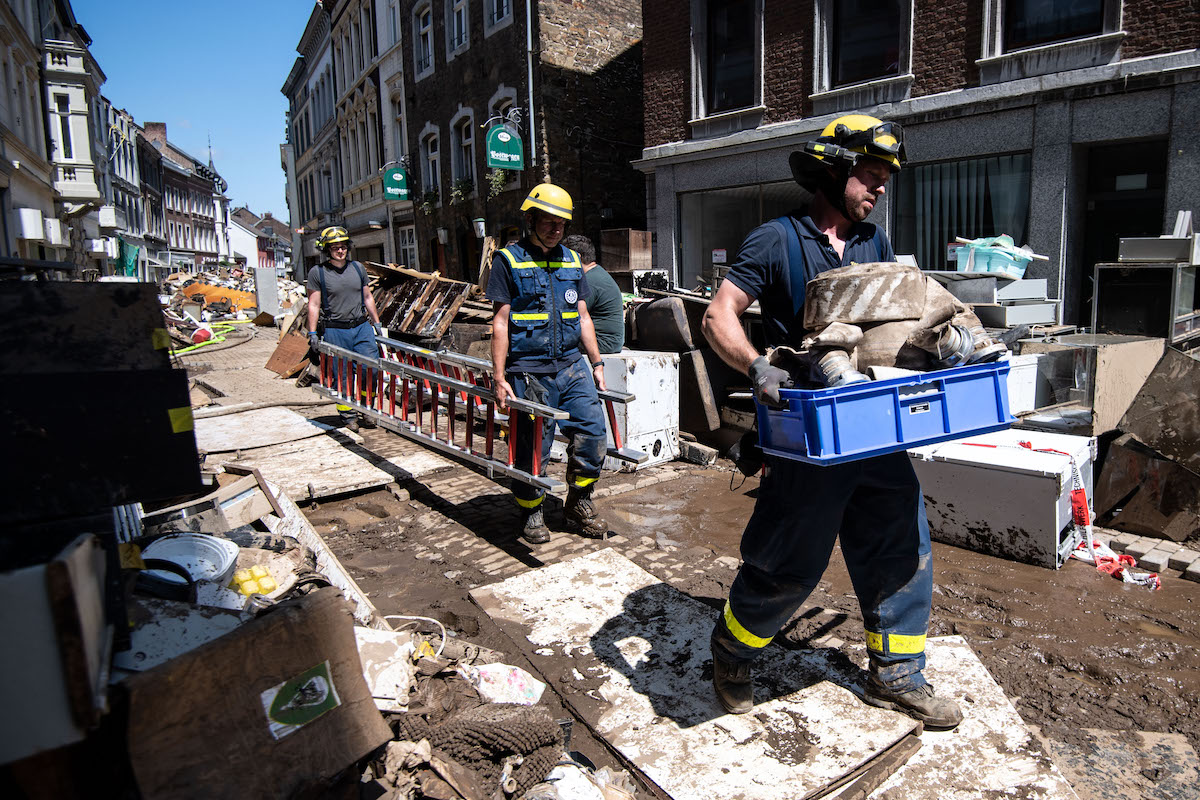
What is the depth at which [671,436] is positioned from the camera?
638 centimetres

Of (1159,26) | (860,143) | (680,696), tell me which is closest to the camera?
(860,143)

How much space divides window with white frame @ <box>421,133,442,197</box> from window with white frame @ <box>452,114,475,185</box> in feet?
3.93

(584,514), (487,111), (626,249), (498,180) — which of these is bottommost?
(584,514)

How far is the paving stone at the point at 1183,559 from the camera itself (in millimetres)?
3949

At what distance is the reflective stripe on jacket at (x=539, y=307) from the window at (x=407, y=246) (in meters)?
18.4

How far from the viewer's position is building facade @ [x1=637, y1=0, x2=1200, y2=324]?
7.90 meters

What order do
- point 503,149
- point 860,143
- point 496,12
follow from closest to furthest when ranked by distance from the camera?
point 860,143 < point 503,149 < point 496,12

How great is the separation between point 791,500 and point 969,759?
1.05 metres

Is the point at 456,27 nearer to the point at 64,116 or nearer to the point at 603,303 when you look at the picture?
the point at 64,116

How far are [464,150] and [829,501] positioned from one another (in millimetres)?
18364

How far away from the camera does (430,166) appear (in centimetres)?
2072

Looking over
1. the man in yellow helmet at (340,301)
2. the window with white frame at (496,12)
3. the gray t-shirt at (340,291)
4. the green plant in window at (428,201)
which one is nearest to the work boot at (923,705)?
the man in yellow helmet at (340,301)

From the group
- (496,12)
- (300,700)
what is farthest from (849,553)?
(496,12)

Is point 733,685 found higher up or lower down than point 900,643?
lower down
